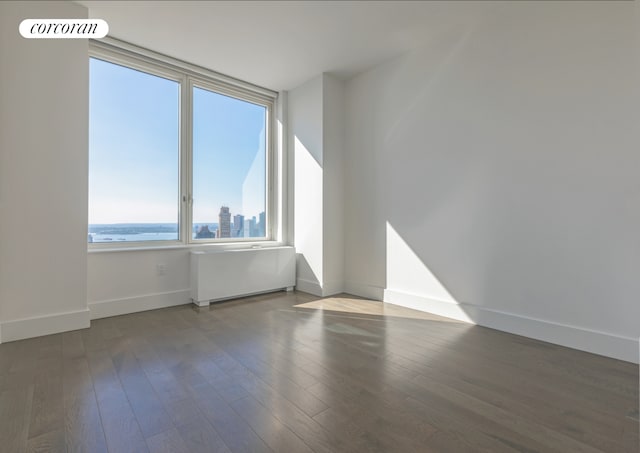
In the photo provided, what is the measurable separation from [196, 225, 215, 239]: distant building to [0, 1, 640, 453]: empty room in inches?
0.5

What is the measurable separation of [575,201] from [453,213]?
3.07 feet

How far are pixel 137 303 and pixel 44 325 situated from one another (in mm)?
789

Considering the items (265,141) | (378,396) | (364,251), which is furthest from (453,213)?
(265,141)

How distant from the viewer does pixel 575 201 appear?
2291 mm

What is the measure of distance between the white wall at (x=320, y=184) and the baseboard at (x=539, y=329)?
1.18 metres

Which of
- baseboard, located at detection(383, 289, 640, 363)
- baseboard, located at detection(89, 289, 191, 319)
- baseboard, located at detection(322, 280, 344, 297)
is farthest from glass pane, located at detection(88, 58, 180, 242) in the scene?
baseboard, located at detection(383, 289, 640, 363)

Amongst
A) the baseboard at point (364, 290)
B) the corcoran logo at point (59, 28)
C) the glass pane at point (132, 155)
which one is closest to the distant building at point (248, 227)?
the glass pane at point (132, 155)

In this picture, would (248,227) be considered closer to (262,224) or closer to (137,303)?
(262,224)

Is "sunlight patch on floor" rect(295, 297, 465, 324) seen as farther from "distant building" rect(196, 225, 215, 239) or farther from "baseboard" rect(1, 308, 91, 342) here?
"baseboard" rect(1, 308, 91, 342)

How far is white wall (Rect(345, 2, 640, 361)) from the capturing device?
2131 millimetres

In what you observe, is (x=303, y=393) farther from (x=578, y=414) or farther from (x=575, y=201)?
(x=575, y=201)

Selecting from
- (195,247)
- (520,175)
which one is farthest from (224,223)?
(520,175)

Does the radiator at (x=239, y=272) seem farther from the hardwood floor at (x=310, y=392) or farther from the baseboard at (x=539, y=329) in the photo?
the baseboard at (x=539, y=329)

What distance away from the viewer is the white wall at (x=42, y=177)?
2395 mm
